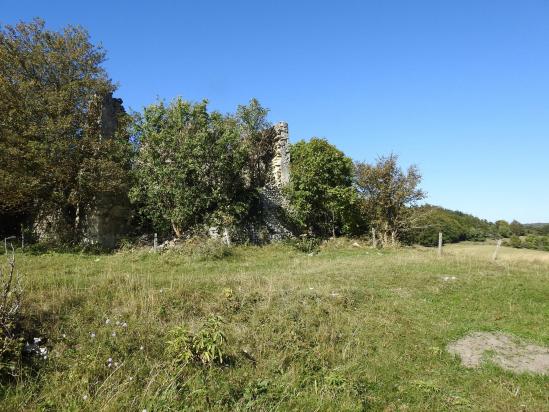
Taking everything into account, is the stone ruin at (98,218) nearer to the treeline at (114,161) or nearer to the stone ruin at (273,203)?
the treeline at (114,161)

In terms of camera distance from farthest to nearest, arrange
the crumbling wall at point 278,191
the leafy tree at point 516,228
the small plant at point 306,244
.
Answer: the leafy tree at point 516,228
the crumbling wall at point 278,191
the small plant at point 306,244

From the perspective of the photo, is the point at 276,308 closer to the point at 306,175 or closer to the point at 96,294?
the point at 96,294

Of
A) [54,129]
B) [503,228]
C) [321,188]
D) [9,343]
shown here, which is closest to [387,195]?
[321,188]

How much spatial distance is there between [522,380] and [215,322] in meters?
4.77

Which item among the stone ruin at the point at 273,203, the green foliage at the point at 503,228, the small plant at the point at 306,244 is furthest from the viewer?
the green foliage at the point at 503,228

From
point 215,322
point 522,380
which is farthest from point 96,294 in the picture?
point 522,380

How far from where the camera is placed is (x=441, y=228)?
39.3 meters

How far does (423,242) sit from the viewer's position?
34000 mm

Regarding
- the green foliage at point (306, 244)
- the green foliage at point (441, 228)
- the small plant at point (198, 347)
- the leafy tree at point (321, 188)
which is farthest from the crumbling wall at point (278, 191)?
the small plant at point (198, 347)

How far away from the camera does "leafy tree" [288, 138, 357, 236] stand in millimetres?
22875

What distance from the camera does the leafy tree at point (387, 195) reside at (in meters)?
25.4

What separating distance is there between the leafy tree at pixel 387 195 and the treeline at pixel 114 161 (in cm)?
223

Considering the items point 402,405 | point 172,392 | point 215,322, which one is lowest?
point 402,405

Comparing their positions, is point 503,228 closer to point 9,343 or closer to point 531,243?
point 531,243
